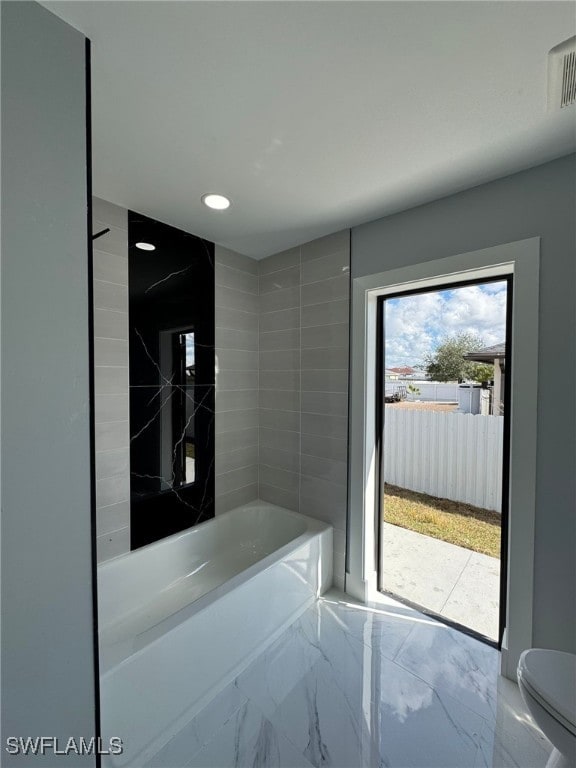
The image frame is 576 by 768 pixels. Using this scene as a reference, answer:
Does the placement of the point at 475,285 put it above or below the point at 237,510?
above

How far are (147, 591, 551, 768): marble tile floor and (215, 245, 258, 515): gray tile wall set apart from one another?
1.08 m

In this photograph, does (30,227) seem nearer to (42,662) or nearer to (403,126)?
(42,662)

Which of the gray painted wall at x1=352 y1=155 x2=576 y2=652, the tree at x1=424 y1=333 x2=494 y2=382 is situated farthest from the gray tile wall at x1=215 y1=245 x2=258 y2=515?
the gray painted wall at x1=352 y1=155 x2=576 y2=652

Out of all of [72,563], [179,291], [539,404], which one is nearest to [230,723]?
[72,563]

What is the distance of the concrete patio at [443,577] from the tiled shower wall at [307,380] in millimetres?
395

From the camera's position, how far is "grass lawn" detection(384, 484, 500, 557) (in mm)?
1822

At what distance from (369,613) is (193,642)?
1171mm

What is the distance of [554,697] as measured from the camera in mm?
971

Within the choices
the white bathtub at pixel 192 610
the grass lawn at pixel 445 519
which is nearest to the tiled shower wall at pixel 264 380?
the white bathtub at pixel 192 610

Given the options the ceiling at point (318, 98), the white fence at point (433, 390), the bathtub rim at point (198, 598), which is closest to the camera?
the ceiling at point (318, 98)

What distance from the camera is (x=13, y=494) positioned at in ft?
2.41

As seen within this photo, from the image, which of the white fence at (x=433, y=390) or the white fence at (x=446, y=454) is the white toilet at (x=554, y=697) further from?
the white fence at (x=433, y=390)

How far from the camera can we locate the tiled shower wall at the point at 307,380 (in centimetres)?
217

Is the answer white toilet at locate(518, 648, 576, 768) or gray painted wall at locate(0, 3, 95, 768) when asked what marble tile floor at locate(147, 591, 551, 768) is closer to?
white toilet at locate(518, 648, 576, 768)
